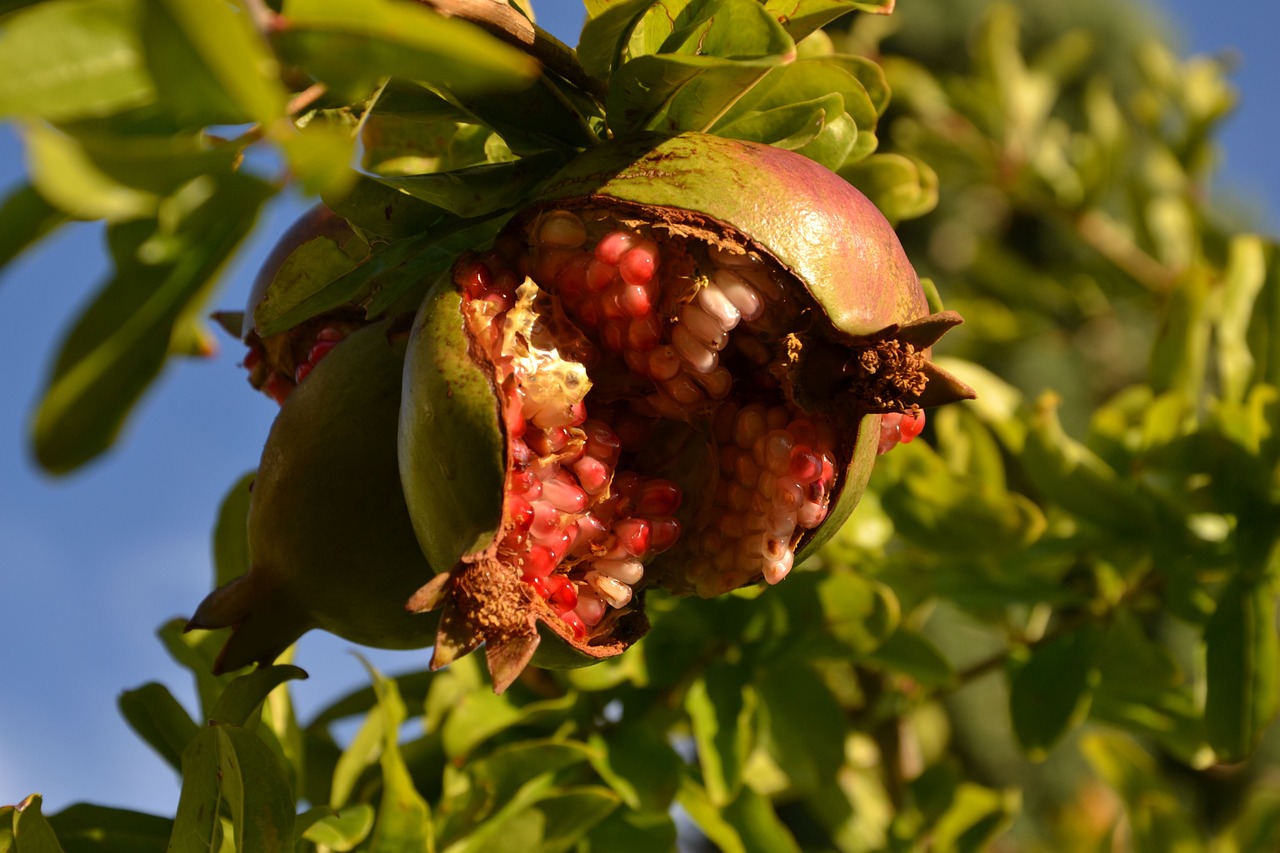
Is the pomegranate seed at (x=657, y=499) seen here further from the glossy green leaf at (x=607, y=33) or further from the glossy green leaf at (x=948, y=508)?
the glossy green leaf at (x=948, y=508)

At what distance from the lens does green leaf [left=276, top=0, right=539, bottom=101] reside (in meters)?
0.43

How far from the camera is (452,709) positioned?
1063 millimetres

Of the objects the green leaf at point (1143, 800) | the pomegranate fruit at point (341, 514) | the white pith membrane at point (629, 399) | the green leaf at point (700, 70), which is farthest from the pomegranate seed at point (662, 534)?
the green leaf at point (1143, 800)

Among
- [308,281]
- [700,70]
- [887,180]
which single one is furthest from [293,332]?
[887,180]

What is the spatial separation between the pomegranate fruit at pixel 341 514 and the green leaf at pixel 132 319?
180 mm

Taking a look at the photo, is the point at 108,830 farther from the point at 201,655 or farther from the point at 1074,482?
the point at 1074,482

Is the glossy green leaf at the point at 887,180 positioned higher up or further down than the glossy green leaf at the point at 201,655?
higher up

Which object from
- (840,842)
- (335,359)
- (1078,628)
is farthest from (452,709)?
(1078,628)

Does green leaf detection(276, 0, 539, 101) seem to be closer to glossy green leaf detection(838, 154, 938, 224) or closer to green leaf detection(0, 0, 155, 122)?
green leaf detection(0, 0, 155, 122)

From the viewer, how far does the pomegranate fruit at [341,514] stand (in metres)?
0.70

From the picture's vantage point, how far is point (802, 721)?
3.77ft

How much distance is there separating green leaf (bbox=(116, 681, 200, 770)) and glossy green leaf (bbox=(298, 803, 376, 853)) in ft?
0.56

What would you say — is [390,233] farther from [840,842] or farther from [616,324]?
[840,842]

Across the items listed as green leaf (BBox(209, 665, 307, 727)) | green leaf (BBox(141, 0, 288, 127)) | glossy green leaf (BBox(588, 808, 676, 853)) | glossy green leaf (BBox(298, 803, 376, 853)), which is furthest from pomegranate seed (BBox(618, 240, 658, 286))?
glossy green leaf (BBox(588, 808, 676, 853))
